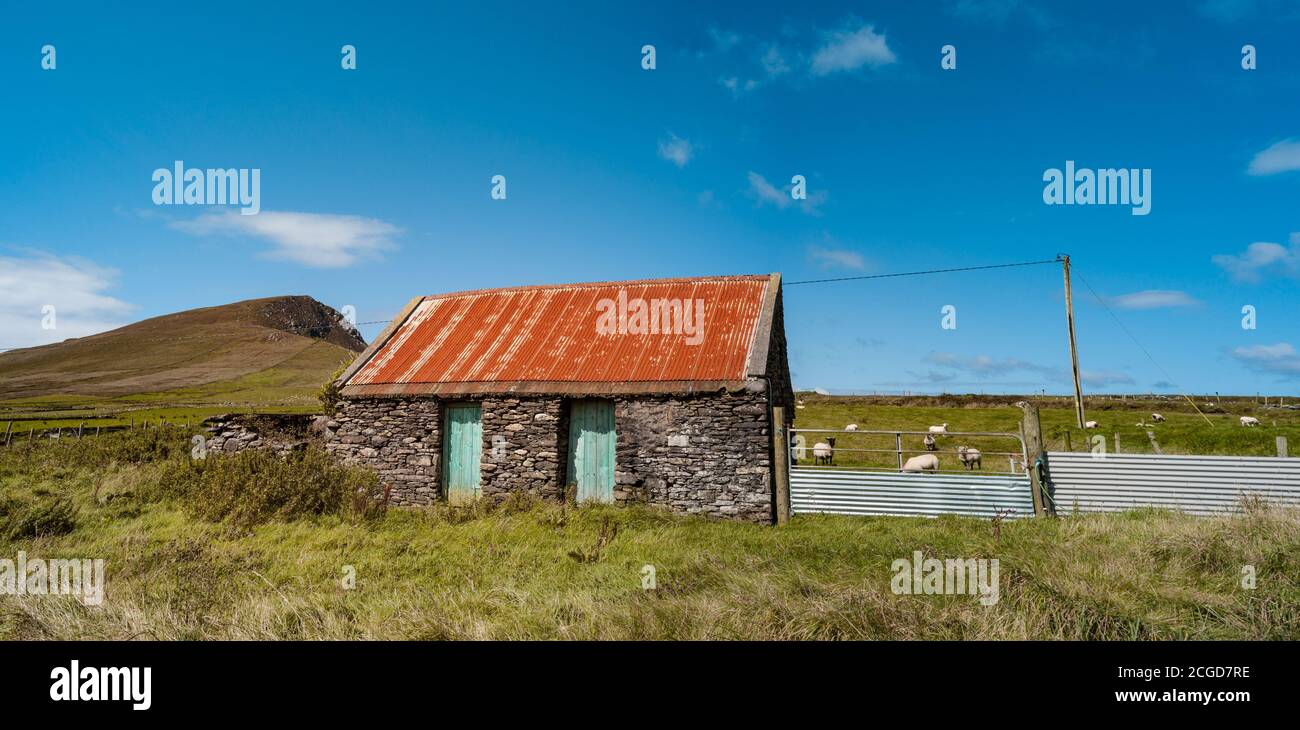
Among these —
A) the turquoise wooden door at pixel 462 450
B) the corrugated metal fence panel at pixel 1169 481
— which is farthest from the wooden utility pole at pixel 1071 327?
the turquoise wooden door at pixel 462 450

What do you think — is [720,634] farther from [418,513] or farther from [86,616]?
[418,513]

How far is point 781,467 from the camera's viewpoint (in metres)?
11.1

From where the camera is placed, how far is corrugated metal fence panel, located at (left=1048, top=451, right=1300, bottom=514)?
9.45 metres

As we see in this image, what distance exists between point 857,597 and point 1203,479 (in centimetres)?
835

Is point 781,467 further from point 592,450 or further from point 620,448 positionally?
point 592,450

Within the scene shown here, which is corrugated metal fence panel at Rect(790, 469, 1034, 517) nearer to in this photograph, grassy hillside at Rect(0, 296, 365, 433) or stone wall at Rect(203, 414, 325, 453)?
stone wall at Rect(203, 414, 325, 453)

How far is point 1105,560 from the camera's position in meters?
6.56

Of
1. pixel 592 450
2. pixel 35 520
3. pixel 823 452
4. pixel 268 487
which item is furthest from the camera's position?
pixel 823 452

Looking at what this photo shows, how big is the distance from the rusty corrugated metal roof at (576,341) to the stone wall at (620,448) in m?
0.40

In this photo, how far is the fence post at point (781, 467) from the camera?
11039mm

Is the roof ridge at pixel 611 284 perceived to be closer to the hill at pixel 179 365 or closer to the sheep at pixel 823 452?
the sheep at pixel 823 452

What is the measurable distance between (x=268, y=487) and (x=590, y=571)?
24.6ft

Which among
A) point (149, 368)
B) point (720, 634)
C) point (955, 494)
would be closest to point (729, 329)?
point (955, 494)

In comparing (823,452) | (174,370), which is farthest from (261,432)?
(174,370)
